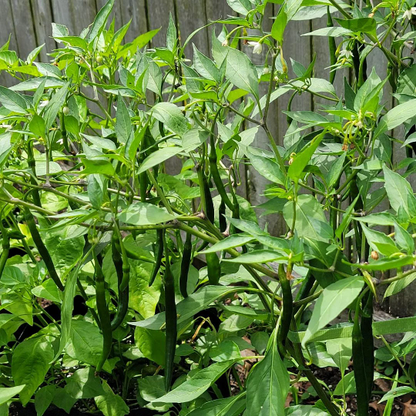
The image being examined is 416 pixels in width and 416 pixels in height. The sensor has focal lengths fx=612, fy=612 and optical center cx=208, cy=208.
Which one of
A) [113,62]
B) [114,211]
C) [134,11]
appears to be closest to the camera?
[114,211]

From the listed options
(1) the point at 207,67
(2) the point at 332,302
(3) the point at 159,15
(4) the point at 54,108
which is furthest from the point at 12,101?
(3) the point at 159,15

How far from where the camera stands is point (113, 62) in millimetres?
1431

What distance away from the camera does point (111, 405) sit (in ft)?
4.79

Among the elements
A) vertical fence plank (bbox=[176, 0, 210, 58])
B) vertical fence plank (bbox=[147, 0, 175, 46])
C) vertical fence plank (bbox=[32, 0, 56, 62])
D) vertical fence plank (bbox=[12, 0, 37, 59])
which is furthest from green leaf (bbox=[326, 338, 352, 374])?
vertical fence plank (bbox=[12, 0, 37, 59])

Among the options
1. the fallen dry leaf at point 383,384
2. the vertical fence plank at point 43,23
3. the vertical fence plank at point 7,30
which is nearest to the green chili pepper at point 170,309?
the fallen dry leaf at point 383,384

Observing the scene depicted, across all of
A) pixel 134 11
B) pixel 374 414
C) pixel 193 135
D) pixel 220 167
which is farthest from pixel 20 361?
pixel 134 11

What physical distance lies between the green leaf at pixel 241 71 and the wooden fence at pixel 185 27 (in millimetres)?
372

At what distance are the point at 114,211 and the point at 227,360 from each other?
41cm

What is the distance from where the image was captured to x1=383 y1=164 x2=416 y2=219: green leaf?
2.71 ft

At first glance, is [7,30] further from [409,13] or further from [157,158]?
[157,158]

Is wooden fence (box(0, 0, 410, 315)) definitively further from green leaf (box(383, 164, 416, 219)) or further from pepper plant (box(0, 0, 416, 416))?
green leaf (box(383, 164, 416, 219))

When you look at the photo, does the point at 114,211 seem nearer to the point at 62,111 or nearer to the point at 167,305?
the point at 167,305

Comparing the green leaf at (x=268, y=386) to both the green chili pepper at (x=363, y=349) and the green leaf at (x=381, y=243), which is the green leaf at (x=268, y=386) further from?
the green leaf at (x=381, y=243)

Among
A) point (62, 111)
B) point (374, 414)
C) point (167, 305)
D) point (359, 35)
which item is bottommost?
point (374, 414)
